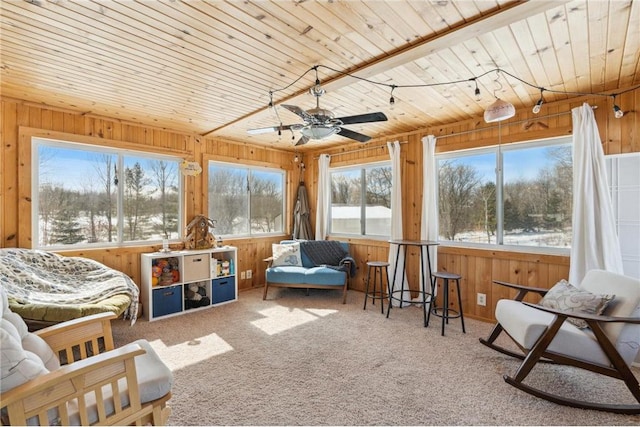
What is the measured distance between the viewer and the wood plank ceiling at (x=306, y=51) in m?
1.76

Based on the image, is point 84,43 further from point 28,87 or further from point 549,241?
point 549,241

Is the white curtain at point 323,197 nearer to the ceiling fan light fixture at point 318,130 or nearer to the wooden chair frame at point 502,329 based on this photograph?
the ceiling fan light fixture at point 318,130

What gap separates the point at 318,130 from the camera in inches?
99.0

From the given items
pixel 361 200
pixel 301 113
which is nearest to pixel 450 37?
pixel 301 113

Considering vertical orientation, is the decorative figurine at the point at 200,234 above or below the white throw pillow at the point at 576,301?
above

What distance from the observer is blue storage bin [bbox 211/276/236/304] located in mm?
4230

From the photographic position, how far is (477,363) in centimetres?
258

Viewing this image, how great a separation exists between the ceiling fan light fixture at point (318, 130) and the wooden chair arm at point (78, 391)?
6.10 ft

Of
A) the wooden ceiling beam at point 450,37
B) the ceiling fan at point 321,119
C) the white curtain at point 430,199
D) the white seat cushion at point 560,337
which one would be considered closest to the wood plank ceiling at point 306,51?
the wooden ceiling beam at point 450,37

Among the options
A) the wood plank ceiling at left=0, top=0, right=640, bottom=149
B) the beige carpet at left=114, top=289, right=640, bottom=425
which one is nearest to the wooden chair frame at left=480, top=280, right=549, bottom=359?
the beige carpet at left=114, top=289, right=640, bottom=425

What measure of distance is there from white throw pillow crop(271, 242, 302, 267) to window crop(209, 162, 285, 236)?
716 mm

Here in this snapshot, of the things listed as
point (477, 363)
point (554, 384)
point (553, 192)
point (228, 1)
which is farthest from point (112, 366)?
point (553, 192)

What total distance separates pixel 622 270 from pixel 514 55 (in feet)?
7.18

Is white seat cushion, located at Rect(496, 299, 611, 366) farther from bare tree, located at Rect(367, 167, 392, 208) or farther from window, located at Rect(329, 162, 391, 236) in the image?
bare tree, located at Rect(367, 167, 392, 208)
